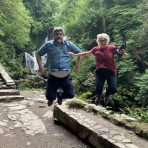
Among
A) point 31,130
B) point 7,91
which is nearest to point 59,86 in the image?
point 31,130

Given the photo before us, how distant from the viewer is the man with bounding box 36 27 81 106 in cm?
664

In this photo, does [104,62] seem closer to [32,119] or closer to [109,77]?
[109,77]

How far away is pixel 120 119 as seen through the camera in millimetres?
7102

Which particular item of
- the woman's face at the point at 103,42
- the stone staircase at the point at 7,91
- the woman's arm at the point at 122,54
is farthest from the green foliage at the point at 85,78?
the woman's arm at the point at 122,54

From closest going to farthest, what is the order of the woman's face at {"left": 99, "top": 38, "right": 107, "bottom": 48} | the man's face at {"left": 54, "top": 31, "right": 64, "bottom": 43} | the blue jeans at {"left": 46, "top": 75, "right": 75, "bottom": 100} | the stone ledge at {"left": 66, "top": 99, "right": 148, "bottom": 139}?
the stone ledge at {"left": 66, "top": 99, "right": 148, "bottom": 139} < the man's face at {"left": 54, "top": 31, "right": 64, "bottom": 43} < the blue jeans at {"left": 46, "top": 75, "right": 75, "bottom": 100} < the woman's face at {"left": 99, "top": 38, "right": 107, "bottom": 48}

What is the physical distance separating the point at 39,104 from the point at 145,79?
4.73 metres

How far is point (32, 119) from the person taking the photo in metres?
9.06

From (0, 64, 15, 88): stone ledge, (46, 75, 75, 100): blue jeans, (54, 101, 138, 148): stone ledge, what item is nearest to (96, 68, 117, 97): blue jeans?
(46, 75, 75, 100): blue jeans

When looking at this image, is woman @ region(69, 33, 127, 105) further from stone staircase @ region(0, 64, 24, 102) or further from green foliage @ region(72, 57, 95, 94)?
green foliage @ region(72, 57, 95, 94)

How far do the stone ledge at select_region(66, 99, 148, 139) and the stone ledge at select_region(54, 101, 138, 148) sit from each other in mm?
272

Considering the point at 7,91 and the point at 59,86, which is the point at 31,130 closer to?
the point at 59,86

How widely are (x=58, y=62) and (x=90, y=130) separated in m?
1.58

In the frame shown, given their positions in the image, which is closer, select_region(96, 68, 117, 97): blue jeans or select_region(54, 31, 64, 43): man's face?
select_region(54, 31, 64, 43): man's face

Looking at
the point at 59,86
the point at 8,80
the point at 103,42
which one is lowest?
the point at 8,80
